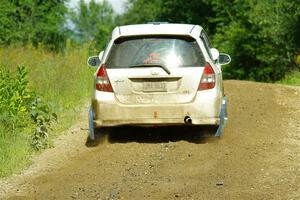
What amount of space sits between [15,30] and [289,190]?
27.0 meters

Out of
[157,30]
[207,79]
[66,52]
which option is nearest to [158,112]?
[207,79]

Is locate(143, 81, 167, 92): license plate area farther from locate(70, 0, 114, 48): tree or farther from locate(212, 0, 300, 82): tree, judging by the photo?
locate(70, 0, 114, 48): tree

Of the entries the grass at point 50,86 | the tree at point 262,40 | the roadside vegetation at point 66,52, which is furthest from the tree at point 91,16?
the grass at point 50,86

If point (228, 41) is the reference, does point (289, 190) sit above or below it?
above

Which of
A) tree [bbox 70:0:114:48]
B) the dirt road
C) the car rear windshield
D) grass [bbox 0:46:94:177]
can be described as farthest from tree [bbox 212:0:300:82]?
tree [bbox 70:0:114:48]

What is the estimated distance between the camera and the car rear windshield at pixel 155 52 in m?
10.6

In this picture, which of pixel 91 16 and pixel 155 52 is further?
pixel 91 16

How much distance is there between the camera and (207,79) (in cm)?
1050

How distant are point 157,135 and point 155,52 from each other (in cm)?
161

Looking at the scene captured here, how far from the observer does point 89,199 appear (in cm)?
770

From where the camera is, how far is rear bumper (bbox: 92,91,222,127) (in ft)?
34.3

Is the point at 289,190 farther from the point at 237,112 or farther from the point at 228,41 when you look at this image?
the point at 228,41

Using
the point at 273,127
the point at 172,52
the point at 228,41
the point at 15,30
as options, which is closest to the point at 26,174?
the point at 172,52

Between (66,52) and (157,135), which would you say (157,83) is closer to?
(157,135)
